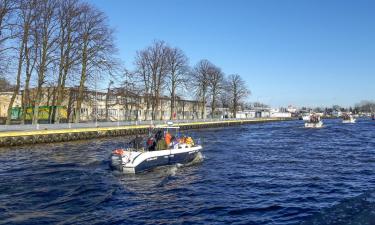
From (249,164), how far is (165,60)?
195 ft

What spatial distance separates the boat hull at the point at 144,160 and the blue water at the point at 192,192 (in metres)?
0.55

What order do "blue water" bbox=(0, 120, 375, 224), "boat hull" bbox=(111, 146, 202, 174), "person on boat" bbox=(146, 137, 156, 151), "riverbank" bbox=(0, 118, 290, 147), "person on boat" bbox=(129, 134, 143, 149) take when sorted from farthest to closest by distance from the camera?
"riverbank" bbox=(0, 118, 290, 147) < "person on boat" bbox=(146, 137, 156, 151) < "person on boat" bbox=(129, 134, 143, 149) < "boat hull" bbox=(111, 146, 202, 174) < "blue water" bbox=(0, 120, 375, 224)

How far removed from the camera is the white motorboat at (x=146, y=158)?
24281 millimetres

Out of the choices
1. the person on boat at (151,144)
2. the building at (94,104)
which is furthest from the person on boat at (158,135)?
the building at (94,104)

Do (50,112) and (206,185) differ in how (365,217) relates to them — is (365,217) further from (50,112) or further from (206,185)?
(50,112)

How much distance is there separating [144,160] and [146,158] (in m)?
0.23

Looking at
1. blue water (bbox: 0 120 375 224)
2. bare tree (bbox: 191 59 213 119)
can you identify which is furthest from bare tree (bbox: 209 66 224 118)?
blue water (bbox: 0 120 375 224)

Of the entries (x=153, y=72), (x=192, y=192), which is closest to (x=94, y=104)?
(x=153, y=72)

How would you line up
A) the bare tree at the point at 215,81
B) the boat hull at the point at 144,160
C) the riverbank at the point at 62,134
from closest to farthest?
the boat hull at the point at 144,160
the riverbank at the point at 62,134
the bare tree at the point at 215,81

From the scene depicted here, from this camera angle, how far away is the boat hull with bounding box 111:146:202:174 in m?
24.2

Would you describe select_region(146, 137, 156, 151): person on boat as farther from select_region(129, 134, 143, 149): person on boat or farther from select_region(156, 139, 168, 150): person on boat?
select_region(129, 134, 143, 149): person on boat

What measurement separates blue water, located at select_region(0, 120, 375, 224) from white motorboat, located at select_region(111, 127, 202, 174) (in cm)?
60

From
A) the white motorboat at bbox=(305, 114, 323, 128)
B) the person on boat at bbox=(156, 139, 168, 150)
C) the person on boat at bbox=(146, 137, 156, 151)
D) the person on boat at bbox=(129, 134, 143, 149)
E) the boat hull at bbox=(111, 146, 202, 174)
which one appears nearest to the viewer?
the boat hull at bbox=(111, 146, 202, 174)

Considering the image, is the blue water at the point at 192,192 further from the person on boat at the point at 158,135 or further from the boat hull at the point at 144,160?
the person on boat at the point at 158,135
